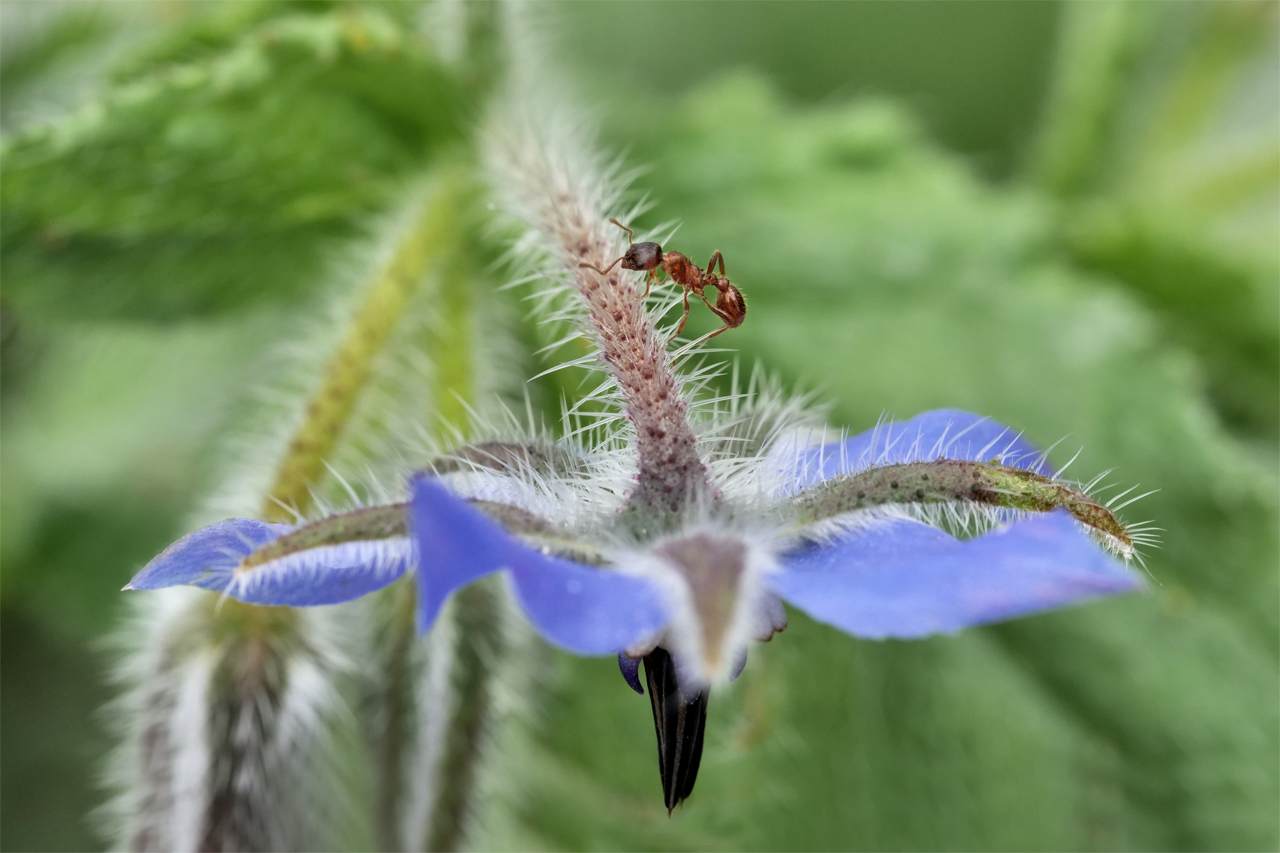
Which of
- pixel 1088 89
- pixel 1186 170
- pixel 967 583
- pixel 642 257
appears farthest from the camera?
pixel 1186 170

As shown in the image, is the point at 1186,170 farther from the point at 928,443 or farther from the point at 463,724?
the point at 463,724

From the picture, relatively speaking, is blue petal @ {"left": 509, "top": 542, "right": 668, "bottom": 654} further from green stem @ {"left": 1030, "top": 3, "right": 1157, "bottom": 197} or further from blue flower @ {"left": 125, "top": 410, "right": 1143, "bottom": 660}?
green stem @ {"left": 1030, "top": 3, "right": 1157, "bottom": 197}

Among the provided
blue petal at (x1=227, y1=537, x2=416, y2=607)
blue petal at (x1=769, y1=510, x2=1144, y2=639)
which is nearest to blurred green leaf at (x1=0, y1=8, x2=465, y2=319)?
blue petal at (x1=227, y1=537, x2=416, y2=607)

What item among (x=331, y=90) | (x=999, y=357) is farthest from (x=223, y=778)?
(x=999, y=357)

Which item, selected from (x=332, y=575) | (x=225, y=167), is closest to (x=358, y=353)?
(x=225, y=167)

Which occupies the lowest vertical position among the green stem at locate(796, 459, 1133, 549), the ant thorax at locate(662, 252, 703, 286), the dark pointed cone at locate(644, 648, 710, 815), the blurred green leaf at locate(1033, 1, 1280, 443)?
the dark pointed cone at locate(644, 648, 710, 815)

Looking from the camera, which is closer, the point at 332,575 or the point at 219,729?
the point at 332,575

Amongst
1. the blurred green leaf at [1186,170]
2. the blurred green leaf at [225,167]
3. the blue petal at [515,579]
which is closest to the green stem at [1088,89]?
the blurred green leaf at [1186,170]

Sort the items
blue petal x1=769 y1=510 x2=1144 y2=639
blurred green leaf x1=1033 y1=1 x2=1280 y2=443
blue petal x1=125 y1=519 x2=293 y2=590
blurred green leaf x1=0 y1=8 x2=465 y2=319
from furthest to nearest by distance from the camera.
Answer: blurred green leaf x1=1033 y1=1 x2=1280 y2=443 < blurred green leaf x1=0 y1=8 x2=465 y2=319 < blue petal x1=125 y1=519 x2=293 y2=590 < blue petal x1=769 y1=510 x2=1144 y2=639
